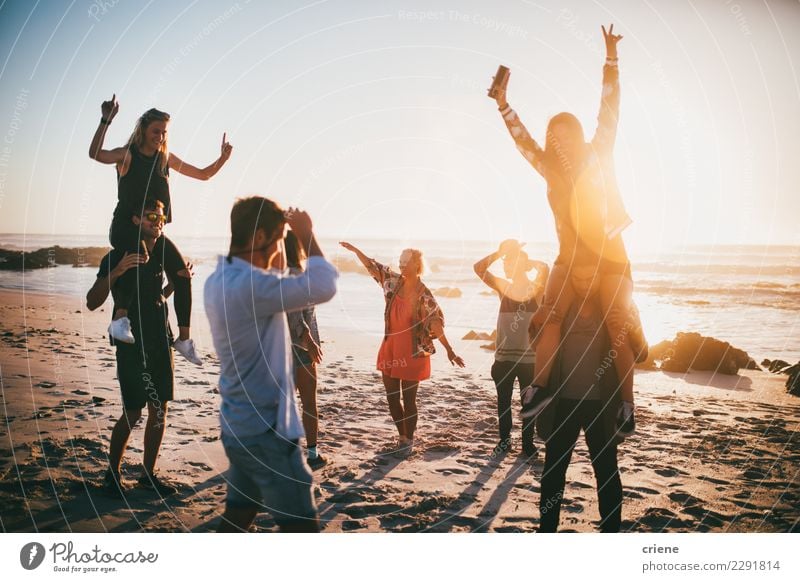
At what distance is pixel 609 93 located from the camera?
3.92m

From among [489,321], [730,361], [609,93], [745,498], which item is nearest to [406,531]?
[745,498]

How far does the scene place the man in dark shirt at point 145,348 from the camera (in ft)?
15.1

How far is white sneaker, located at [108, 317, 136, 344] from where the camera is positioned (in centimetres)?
446

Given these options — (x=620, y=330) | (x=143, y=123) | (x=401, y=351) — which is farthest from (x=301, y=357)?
(x=620, y=330)

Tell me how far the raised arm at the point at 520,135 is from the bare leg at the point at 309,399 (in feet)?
9.49

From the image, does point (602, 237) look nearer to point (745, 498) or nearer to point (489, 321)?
point (745, 498)

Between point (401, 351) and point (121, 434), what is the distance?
2797mm

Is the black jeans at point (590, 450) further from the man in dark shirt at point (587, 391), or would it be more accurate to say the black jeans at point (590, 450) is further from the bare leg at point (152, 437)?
→ the bare leg at point (152, 437)

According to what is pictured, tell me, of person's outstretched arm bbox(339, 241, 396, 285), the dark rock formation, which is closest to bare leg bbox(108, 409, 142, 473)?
person's outstretched arm bbox(339, 241, 396, 285)

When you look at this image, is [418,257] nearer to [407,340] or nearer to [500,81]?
[407,340]

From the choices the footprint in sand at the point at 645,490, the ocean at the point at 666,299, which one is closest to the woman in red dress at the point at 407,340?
the ocean at the point at 666,299

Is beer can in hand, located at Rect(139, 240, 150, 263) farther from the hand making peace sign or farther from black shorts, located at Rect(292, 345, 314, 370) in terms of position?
the hand making peace sign

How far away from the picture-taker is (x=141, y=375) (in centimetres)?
466

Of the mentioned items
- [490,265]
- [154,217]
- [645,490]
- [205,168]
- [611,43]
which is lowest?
[645,490]
